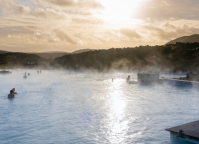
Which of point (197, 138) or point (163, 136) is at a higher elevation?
point (197, 138)

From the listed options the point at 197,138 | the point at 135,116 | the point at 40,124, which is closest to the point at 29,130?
the point at 40,124

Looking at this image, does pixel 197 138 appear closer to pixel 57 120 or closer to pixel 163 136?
pixel 163 136

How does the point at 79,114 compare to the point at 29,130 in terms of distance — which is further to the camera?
the point at 79,114

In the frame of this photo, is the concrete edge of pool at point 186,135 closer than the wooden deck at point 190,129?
Yes

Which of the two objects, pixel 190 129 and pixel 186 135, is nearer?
pixel 186 135

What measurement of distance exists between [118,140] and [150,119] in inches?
312

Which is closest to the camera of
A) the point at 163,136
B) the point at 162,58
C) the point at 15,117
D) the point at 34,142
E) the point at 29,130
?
the point at 34,142

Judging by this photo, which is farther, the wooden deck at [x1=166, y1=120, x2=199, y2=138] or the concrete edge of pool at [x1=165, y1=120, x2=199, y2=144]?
the wooden deck at [x1=166, y1=120, x2=199, y2=138]

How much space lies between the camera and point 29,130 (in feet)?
68.0

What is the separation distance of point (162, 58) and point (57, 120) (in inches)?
7159

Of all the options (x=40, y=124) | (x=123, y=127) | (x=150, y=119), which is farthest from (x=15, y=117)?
(x=150, y=119)

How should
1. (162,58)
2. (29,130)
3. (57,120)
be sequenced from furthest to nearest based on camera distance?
(162,58) → (57,120) → (29,130)

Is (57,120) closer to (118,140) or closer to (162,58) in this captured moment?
(118,140)

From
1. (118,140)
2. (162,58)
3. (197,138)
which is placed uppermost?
(162,58)
